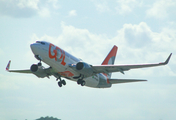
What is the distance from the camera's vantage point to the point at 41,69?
144ft

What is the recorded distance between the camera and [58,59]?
3916 cm

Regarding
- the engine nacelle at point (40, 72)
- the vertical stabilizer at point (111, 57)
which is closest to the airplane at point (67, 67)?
the engine nacelle at point (40, 72)

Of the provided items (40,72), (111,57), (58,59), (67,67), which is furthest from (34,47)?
(111,57)

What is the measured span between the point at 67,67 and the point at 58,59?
7.32 feet

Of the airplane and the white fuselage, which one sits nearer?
the white fuselage

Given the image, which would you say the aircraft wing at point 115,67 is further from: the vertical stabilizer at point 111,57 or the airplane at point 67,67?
the vertical stabilizer at point 111,57

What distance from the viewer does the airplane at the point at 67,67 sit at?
37.9 metres

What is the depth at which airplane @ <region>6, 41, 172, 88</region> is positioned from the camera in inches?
1494

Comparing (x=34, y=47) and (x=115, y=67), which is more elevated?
(x=34, y=47)

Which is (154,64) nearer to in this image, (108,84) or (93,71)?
(93,71)

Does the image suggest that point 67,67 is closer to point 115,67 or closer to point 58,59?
point 58,59

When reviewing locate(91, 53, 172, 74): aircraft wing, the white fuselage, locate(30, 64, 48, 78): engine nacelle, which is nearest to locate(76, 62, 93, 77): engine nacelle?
the white fuselage

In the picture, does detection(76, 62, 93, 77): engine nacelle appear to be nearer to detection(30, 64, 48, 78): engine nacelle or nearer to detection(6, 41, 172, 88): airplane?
detection(6, 41, 172, 88): airplane

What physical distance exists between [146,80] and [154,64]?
642 cm
